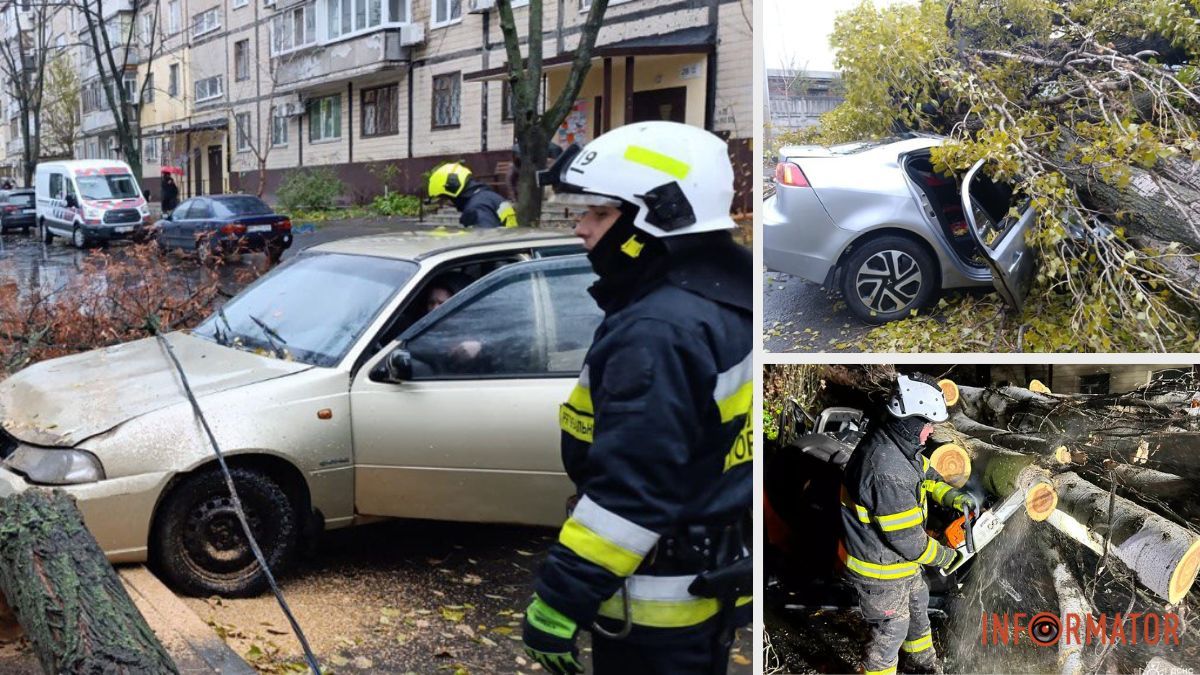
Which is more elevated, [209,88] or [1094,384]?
[209,88]

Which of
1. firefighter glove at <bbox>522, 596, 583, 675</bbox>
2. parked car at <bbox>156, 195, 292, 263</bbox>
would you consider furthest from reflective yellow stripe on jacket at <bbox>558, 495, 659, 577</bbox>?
parked car at <bbox>156, 195, 292, 263</bbox>

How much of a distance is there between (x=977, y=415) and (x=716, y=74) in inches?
52.3

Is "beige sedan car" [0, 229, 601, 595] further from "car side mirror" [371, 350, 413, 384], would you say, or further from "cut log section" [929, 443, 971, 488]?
"cut log section" [929, 443, 971, 488]

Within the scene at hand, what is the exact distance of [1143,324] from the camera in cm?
179

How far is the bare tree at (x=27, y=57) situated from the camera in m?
6.06

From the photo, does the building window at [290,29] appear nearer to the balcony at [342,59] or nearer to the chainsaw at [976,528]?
the balcony at [342,59]

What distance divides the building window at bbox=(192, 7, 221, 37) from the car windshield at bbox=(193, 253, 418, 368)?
68.2 inches

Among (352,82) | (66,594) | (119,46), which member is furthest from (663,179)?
(119,46)

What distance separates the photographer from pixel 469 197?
206 inches

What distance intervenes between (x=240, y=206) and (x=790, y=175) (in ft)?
16.5

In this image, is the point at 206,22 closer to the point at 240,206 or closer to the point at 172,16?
the point at 172,16

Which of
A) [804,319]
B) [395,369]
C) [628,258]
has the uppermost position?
[628,258]

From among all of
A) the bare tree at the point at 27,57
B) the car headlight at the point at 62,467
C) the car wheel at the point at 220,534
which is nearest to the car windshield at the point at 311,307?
the car wheel at the point at 220,534

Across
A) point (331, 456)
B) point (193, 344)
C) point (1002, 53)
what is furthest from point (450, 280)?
point (1002, 53)
